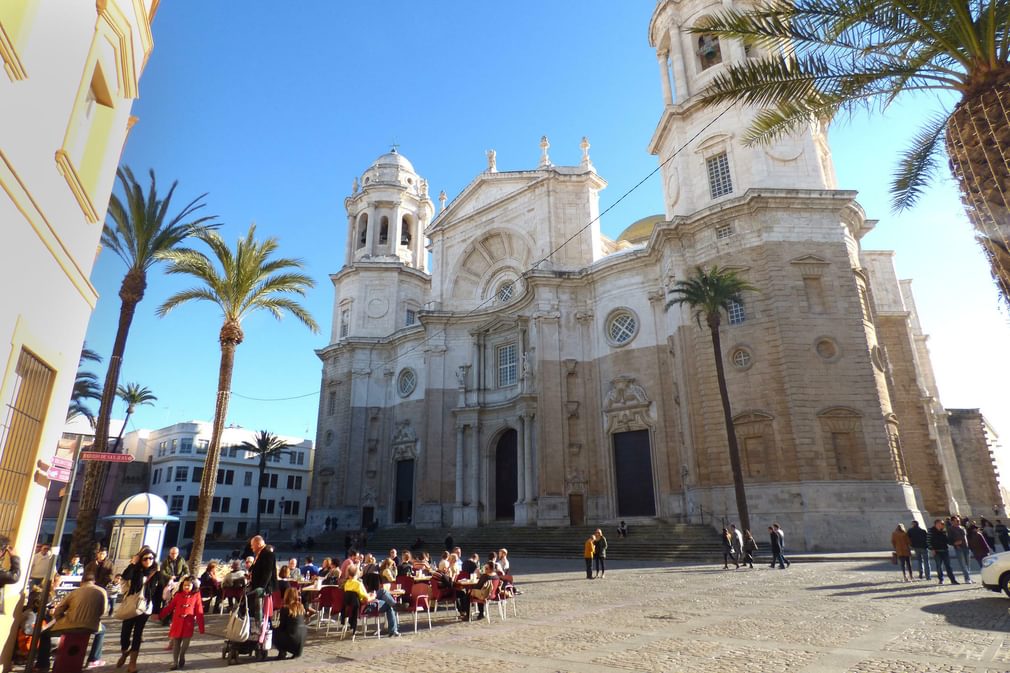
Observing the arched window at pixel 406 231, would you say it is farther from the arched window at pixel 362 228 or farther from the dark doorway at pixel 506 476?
the dark doorway at pixel 506 476

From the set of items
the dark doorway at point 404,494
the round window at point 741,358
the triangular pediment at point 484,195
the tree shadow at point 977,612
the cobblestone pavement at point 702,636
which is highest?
the triangular pediment at point 484,195

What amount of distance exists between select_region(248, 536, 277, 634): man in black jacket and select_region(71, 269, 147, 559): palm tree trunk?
31.2ft

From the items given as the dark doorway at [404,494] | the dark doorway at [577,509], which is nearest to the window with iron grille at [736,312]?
the dark doorway at [577,509]

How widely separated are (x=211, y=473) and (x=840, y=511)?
2129cm

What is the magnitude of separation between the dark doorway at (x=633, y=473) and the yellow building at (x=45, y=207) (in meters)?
25.5

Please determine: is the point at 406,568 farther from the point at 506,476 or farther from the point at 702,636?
the point at 506,476

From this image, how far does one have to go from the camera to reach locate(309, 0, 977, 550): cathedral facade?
76.6 ft

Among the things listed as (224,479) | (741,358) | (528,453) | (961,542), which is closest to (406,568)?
(961,542)

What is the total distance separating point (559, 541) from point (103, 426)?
18724 mm

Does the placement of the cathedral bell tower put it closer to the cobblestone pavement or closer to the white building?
the cobblestone pavement

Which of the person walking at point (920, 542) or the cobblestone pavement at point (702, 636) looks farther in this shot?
the person walking at point (920, 542)

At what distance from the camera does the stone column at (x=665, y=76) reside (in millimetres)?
32719

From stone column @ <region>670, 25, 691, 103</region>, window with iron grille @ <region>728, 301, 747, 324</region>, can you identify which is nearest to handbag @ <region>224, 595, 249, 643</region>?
window with iron grille @ <region>728, 301, 747, 324</region>

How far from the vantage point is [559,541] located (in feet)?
89.2
